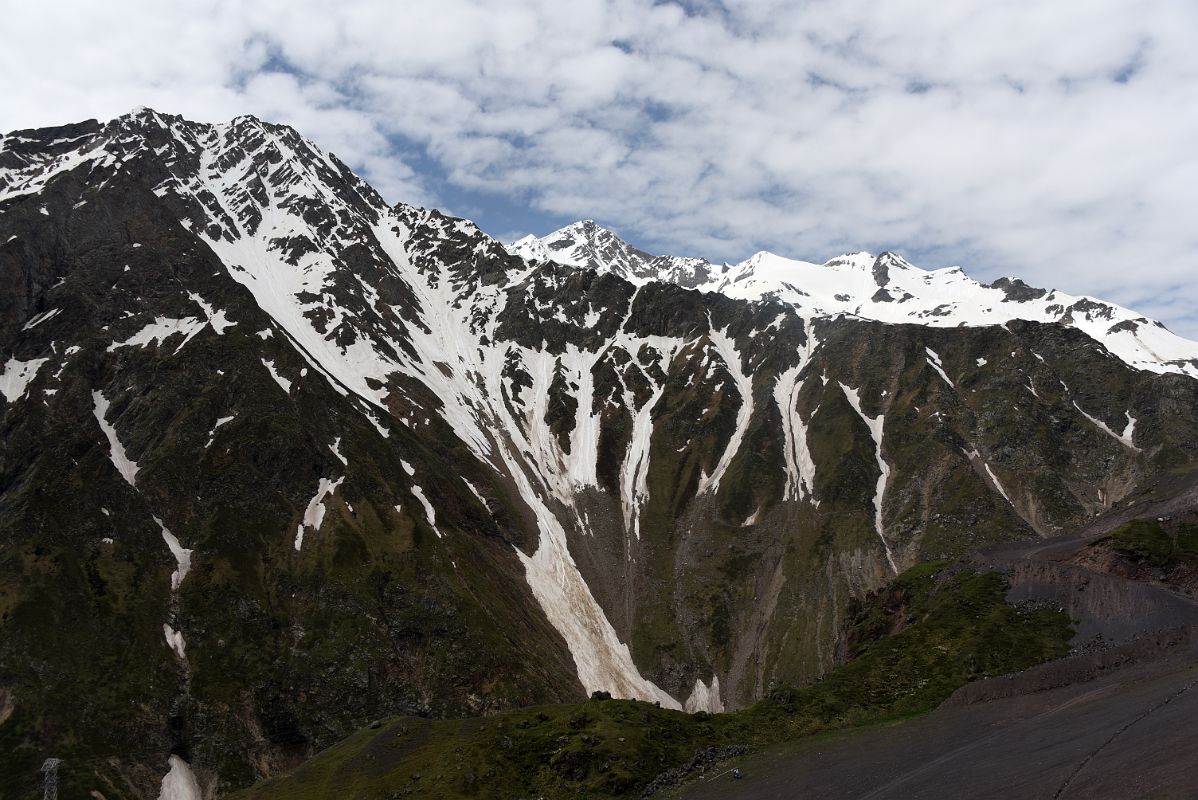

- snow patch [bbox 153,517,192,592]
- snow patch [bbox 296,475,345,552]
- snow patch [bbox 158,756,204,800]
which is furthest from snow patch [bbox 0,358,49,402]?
snow patch [bbox 158,756,204,800]

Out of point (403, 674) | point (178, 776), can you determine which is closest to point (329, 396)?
point (403, 674)

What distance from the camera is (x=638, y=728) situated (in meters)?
69.3

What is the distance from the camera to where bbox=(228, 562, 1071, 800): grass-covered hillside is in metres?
64.1

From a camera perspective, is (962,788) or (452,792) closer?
(962,788)

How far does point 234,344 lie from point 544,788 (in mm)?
178231

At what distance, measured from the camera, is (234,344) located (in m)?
199

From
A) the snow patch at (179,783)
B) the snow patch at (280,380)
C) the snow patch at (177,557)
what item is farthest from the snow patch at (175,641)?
the snow patch at (280,380)

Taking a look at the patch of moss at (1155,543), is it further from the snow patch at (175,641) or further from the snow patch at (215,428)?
the snow patch at (215,428)

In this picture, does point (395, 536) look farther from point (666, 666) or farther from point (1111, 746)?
point (1111, 746)

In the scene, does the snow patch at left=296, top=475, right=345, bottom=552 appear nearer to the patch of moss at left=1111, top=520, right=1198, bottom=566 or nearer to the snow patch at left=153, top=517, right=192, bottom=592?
the snow patch at left=153, top=517, right=192, bottom=592

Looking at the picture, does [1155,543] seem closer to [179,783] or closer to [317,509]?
[179,783]

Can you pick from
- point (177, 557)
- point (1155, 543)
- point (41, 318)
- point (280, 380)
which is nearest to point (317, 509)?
point (177, 557)

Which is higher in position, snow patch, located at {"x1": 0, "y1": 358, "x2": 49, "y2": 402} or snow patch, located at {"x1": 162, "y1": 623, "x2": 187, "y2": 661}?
snow patch, located at {"x1": 0, "y1": 358, "x2": 49, "y2": 402}

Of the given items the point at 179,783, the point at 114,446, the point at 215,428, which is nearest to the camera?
the point at 179,783
